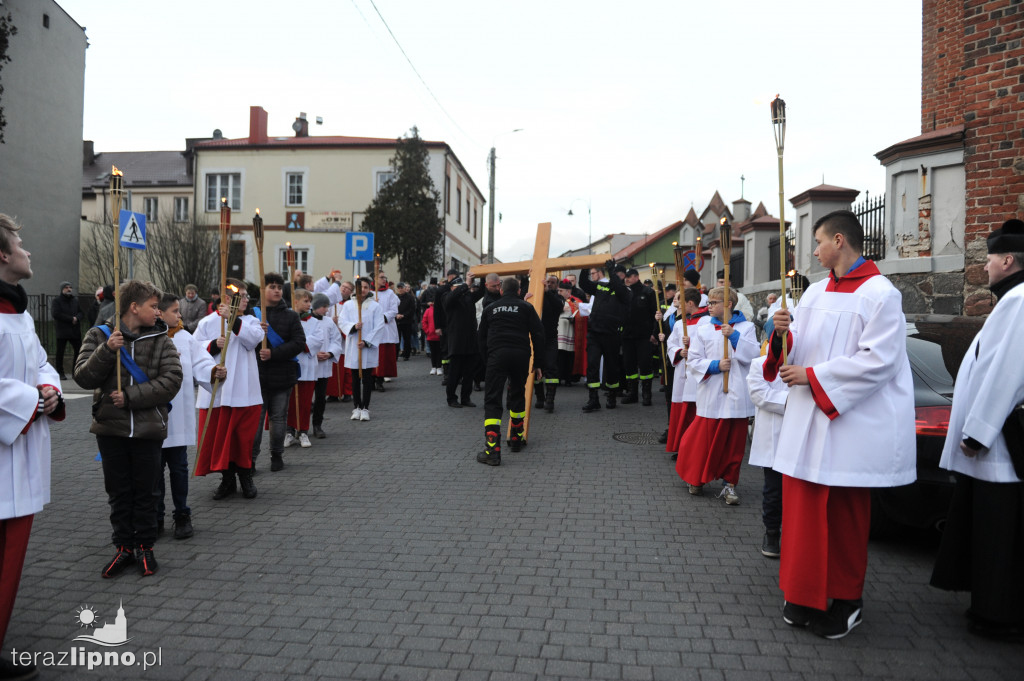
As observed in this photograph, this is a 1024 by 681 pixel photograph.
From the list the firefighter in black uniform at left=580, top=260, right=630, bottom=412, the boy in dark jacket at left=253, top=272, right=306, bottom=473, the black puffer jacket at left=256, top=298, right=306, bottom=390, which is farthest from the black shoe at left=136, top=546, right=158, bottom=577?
the firefighter in black uniform at left=580, top=260, right=630, bottom=412

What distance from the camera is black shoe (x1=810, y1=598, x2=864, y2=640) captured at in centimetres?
409

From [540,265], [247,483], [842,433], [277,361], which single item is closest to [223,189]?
[540,265]

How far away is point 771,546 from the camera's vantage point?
5453 millimetres

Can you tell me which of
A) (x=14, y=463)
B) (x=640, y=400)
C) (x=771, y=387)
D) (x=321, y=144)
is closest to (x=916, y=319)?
(x=771, y=387)

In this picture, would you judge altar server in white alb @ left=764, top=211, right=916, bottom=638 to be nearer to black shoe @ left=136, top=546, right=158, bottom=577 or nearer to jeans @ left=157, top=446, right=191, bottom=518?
black shoe @ left=136, top=546, right=158, bottom=577

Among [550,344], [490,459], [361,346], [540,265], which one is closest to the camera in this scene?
[490,459]

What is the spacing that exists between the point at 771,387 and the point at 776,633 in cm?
196

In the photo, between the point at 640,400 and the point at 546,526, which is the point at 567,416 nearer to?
the point at 640,400

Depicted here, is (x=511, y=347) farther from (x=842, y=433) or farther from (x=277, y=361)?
(x=842, y=433)

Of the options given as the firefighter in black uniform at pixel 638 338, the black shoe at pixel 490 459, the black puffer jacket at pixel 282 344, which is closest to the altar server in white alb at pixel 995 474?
the black shoe at pixel 490 459

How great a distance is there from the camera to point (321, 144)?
39.8 m

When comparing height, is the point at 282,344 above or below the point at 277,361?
above

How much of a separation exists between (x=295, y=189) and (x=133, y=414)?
37.3 meters

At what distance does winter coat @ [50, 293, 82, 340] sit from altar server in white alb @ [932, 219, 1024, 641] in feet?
51.9
